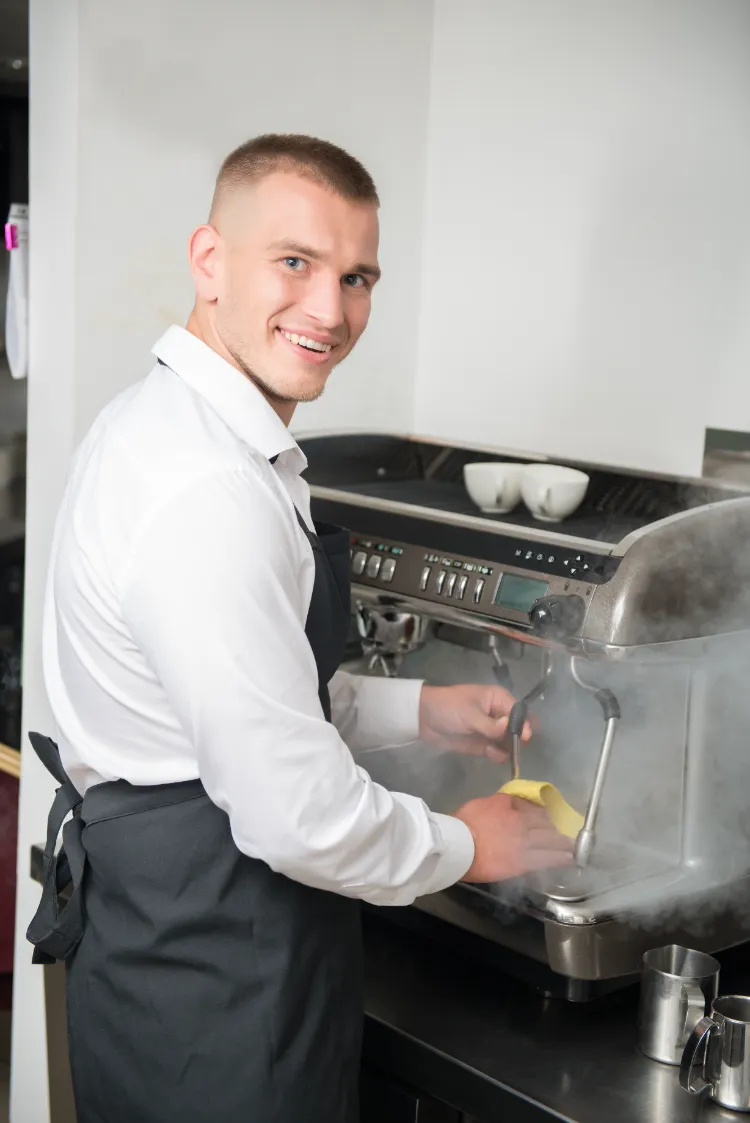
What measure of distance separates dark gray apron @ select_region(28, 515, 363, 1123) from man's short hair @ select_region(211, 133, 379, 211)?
340mm

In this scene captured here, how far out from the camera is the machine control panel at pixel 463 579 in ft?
4.33

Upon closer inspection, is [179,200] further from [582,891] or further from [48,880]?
[582,891]

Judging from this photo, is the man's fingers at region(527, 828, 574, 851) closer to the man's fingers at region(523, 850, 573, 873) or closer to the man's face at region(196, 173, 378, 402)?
the man's fingers at region(523, 850, 573, 873)

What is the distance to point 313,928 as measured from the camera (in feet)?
4.16

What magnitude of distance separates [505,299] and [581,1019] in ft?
4.05

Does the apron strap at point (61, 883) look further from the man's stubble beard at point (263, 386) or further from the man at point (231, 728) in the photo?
the man's stubble beard at point (263, 386)

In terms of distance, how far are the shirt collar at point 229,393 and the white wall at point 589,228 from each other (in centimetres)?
83

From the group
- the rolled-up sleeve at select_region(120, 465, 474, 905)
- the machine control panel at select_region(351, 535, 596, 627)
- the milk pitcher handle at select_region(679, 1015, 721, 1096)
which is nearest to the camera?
the rolled-up sleeve at select_region(120, 465, 474, 905)

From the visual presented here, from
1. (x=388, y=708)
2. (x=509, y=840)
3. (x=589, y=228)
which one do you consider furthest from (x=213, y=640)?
(x=589, y=228)

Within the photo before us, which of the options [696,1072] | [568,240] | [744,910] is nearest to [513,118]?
[568,240]

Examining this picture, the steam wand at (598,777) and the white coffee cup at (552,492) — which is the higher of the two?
the white coffee cup at (552,492)

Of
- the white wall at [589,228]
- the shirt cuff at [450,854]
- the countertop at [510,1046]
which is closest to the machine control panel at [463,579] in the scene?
the shirt cuff at [450,854]

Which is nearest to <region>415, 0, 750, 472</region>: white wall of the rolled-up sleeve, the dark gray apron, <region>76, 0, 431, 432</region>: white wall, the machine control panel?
<region>76, 0, 431, 432</region>: white wall

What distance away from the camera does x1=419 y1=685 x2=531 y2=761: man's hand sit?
1479 millimetres
